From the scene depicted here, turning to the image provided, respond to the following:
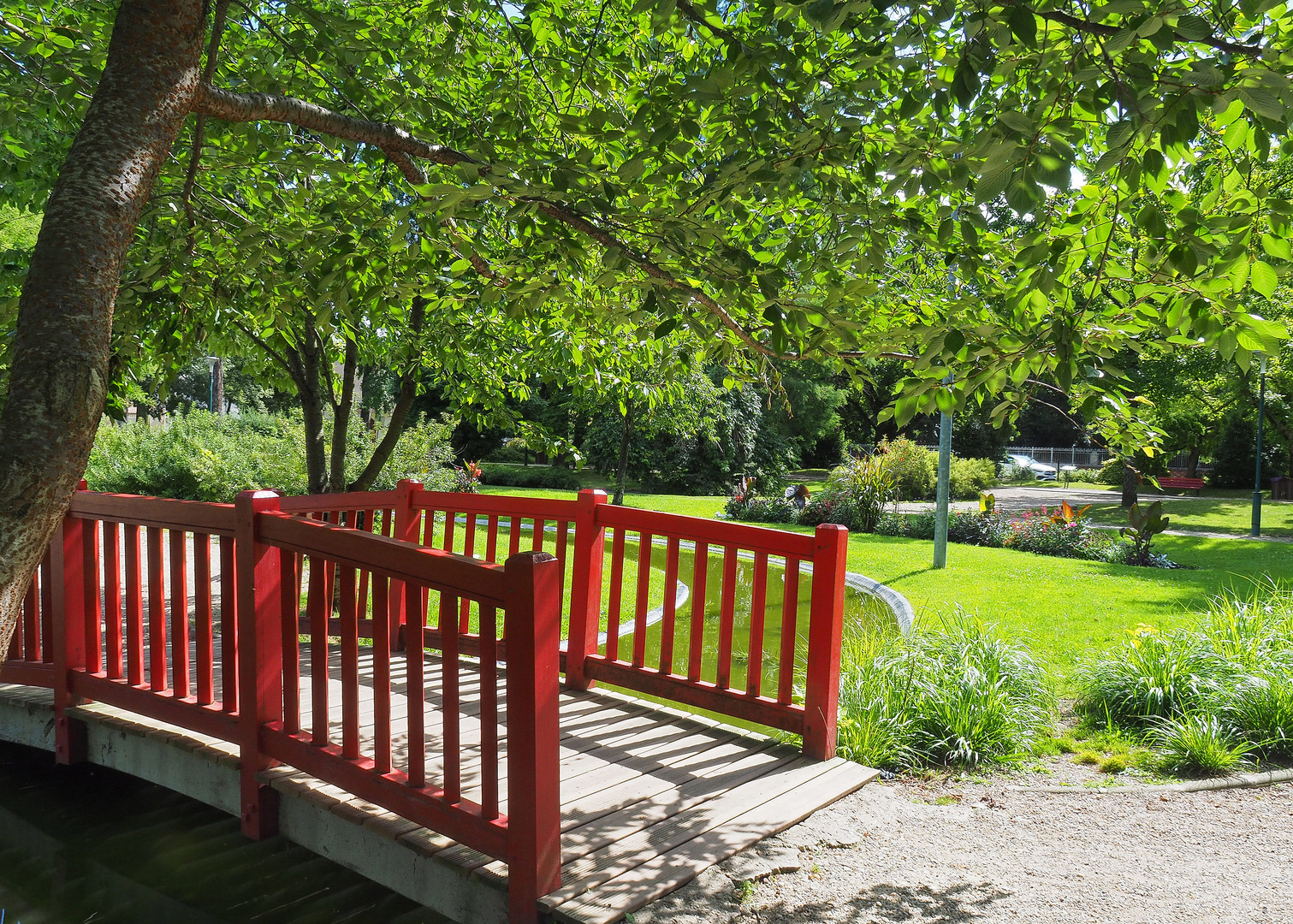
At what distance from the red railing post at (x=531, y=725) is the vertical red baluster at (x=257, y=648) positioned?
1.50 m

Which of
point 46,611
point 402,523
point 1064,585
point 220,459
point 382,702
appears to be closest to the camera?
point 382,702

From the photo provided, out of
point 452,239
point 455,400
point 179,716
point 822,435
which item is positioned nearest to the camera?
point 179,716

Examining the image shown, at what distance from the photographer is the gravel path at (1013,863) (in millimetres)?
3201

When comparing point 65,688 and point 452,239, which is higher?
point 452,239

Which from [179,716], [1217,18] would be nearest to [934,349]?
[1217,18]

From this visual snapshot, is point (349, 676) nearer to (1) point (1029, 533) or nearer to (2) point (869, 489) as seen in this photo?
(1) point (1029, 533)

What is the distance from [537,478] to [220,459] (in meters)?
11.7

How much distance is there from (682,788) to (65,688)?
3420 millimetres

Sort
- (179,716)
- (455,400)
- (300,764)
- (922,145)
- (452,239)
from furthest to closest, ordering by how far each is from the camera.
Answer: (455,400), (452,239), (179,716), (300,764), (922,145)

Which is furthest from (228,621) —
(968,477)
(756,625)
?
(968,477)

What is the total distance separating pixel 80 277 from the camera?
2.14 meters

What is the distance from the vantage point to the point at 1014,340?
3285mm

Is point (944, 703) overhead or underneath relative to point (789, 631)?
underneath

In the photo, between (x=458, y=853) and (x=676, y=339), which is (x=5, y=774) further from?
(x=676, y=339)
